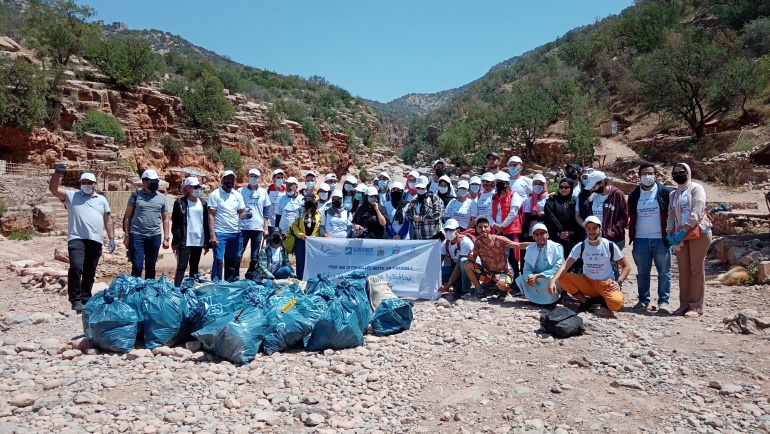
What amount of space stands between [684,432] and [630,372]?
37.3 inches

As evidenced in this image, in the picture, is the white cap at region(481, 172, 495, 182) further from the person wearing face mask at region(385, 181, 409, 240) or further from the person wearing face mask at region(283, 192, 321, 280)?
the person wearing face mask at region(283, 192, 321, 280)

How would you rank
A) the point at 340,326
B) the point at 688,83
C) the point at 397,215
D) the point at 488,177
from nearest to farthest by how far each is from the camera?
the point at 340,326 → the point at 488,177 → the point at 397,215 → the point at 688,83

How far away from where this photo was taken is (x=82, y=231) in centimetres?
634

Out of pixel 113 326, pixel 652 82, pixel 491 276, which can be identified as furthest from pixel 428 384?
pixel 652 82

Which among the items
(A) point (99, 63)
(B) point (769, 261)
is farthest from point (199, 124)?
(B) point (769, 261)

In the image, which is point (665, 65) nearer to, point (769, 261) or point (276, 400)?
point (769, 261)

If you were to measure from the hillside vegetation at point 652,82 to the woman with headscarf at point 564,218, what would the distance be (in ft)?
73.4

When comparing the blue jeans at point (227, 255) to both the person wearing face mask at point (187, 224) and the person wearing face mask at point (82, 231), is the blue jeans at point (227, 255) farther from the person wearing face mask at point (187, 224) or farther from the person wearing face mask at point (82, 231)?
the person wearing face mask at point (82, 231)

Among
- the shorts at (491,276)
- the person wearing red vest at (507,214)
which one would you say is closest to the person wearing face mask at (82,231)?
the shorts at (491,276)

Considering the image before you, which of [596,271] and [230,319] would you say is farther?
[596,271]

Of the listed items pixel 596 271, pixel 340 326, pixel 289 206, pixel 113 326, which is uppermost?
pixel 289 206

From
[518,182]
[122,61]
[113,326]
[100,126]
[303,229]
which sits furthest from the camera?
[122,61]

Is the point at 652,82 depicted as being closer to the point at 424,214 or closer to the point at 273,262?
the point at 424,214

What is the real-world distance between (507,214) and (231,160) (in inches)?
1048
